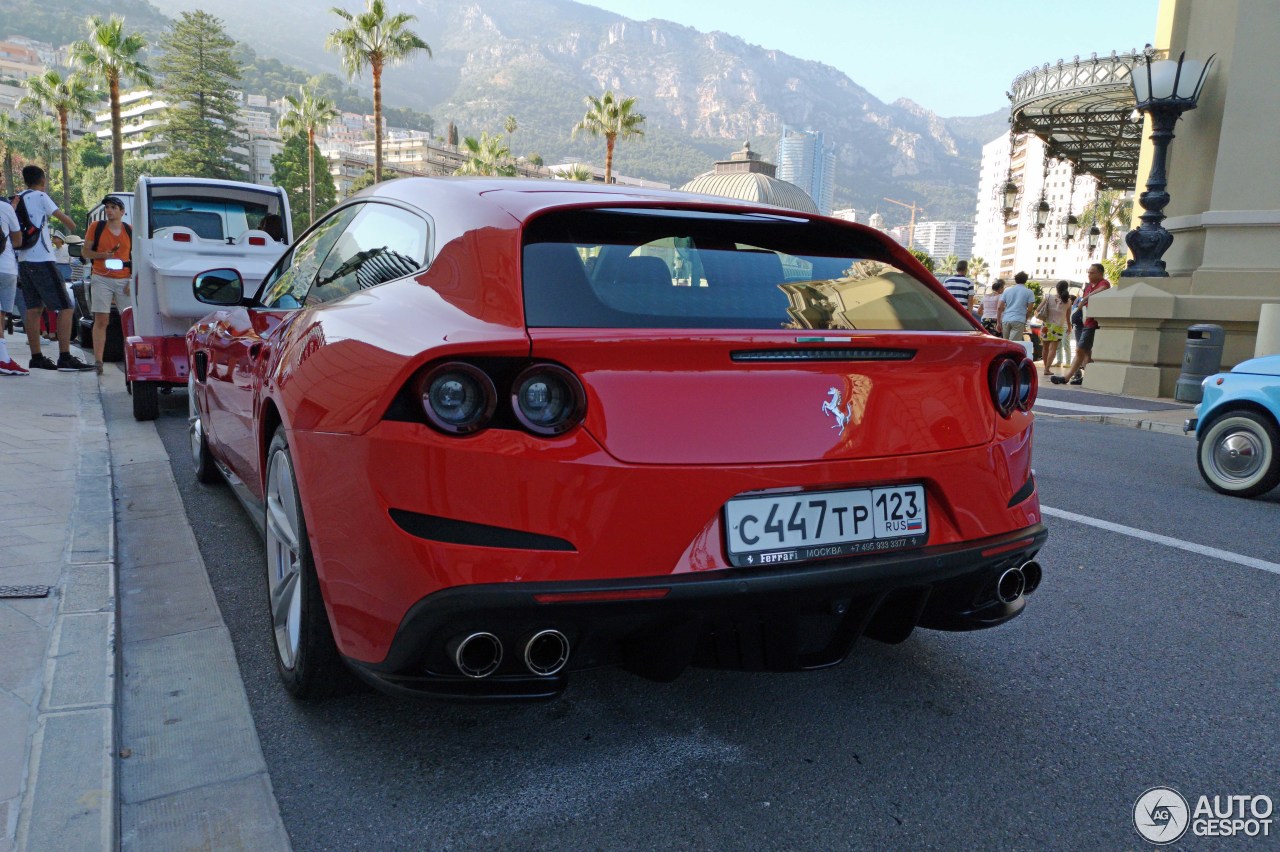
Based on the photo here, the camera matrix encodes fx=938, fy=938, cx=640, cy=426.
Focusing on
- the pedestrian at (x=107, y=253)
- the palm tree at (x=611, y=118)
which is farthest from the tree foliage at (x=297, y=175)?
the pedestrian at (x=107, y=253)

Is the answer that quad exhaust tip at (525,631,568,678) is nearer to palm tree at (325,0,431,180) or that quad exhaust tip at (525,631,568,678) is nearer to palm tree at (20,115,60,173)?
palm tree at (325,0,431,180)

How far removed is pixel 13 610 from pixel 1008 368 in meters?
3.12

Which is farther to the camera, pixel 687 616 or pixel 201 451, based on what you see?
pixel 201 451

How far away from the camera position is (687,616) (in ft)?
6.52

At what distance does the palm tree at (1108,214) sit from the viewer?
221 feet

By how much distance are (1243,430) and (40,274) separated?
10.4m

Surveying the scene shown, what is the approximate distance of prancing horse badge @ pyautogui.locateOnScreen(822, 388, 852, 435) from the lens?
2.10 m

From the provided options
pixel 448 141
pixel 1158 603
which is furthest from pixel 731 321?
pixel 448 141

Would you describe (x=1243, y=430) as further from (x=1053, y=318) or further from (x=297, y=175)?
(x=297, y=175)

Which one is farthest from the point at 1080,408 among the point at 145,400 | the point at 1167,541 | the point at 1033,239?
the point at 1033,239

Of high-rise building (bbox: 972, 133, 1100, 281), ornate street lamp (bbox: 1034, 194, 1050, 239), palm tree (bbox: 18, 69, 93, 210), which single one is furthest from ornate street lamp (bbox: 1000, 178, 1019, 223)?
high-rise building (bbox: 972, 133, 1100, 281)

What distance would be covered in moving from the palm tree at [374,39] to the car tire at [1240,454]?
3761cm

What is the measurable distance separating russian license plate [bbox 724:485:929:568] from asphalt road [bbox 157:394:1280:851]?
59 cm

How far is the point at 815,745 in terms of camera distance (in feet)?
7.95
